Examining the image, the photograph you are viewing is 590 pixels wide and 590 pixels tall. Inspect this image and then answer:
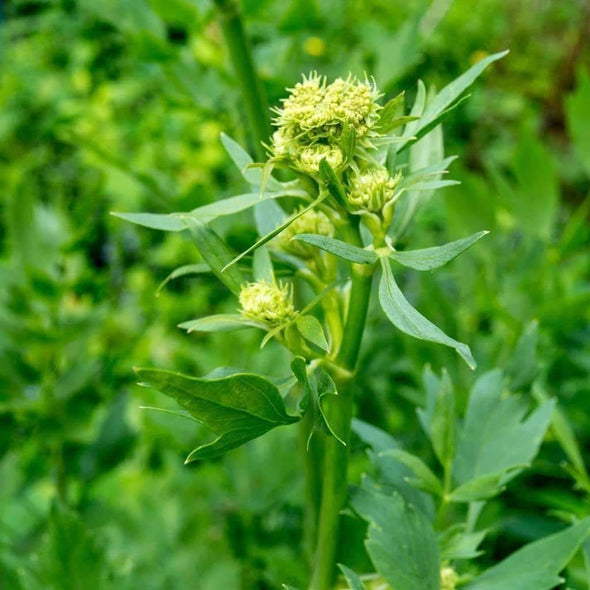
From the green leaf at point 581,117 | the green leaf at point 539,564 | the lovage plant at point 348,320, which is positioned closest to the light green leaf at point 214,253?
the lovage plant at point 348,320

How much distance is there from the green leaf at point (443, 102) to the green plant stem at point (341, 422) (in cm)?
6

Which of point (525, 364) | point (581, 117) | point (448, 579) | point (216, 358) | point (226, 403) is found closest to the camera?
point (226, 403)

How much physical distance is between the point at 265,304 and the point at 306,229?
0.07 metres

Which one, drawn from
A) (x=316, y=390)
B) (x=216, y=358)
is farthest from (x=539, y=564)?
(x=216, y=358)

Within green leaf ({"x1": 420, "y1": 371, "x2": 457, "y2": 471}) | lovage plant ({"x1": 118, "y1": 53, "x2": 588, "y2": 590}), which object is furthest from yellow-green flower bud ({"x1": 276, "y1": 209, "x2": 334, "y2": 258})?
green leaf ({"x1": 420, "y1": 371, "x2": 457, "y2": 471})

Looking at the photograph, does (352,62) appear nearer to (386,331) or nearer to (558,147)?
(386,331)

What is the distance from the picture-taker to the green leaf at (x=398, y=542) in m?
0.42

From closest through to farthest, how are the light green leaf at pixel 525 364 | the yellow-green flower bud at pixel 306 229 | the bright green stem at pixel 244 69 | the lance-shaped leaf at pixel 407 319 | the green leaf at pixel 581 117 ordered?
the lance-shaped leaf at pixel 407 319
the yellow-green flower bud at pixel 306 229
the light green leaf at pixel 525 364
the bright green stem at pixel 244 69
the green leaf at pixel 581 117

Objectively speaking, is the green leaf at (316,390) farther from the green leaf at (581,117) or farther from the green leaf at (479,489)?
the green leaf at (581,117)

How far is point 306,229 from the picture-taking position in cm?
45

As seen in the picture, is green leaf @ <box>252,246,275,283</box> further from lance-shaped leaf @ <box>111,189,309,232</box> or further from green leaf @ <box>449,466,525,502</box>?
green leaf @ <box>449,466,525,502</box>

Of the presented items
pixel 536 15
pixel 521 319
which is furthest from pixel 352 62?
pixel 536 15

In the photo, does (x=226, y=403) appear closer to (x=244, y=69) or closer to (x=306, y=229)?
(x=306, y=229)

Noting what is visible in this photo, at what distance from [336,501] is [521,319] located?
416mm
